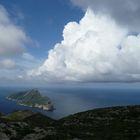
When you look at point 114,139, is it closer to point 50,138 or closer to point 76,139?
point 76,139

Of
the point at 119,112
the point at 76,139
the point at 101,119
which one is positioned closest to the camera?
the point at 76,139

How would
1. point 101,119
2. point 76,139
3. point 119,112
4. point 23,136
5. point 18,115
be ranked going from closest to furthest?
point 76,139 < point 23,136 < point 101,119 < point 119,112 < point 18,115

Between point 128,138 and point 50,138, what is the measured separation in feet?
32.1

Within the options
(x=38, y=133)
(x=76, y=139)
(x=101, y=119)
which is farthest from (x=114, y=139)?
(x=101, y=119)

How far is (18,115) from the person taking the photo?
318 ft

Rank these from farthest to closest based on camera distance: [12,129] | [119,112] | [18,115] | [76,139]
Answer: [18,115], [119,112], [12,129], [76,139]

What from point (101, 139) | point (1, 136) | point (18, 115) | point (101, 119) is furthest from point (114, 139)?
point (18, 115)

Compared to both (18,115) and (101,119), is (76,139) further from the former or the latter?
(18,115)

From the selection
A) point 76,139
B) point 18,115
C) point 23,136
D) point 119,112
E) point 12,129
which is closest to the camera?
point 76,139

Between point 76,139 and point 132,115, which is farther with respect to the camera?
point 132,115

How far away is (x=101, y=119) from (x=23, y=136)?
1044 inches

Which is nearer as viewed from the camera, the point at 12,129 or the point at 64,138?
the point at 64,138

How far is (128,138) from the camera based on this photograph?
31.2 m

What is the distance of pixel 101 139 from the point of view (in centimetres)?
3206
